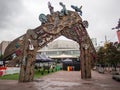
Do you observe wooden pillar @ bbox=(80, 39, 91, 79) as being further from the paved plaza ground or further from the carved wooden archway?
the paved plaza ground

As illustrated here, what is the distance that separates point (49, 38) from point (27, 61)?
3030 mm

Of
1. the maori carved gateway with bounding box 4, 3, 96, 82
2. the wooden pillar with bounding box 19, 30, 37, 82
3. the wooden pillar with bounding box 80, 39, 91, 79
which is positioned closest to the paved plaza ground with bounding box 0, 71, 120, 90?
the wooden pillar with bounding box 19, 30, 37, 82

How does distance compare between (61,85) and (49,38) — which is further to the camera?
(49,38)

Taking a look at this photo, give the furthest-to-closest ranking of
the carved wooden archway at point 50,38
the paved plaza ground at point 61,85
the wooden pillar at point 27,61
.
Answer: the carved wooden archway at point 50,38, the wooden pillar at point 27,61, the paved plaza ground at point 61,85

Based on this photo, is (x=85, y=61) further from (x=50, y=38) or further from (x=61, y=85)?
(x=61, y=85)

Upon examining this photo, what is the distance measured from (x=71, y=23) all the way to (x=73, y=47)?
258ft

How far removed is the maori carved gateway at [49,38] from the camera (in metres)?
17.2

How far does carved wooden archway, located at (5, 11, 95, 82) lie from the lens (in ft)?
56.2

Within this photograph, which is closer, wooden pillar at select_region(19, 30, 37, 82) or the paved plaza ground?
the paved plaza ground

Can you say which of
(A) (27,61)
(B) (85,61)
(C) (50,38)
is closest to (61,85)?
(A) (27,61)

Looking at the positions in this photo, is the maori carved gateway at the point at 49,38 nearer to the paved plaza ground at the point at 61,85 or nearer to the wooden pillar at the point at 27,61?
the wooden pillar at the point at 27,61

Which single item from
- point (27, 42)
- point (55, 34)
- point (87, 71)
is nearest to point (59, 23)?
point (55, 34)

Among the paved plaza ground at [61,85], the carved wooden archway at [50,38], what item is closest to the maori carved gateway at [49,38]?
the carved wooden archway at [50,38]

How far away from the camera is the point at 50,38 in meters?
18.1
